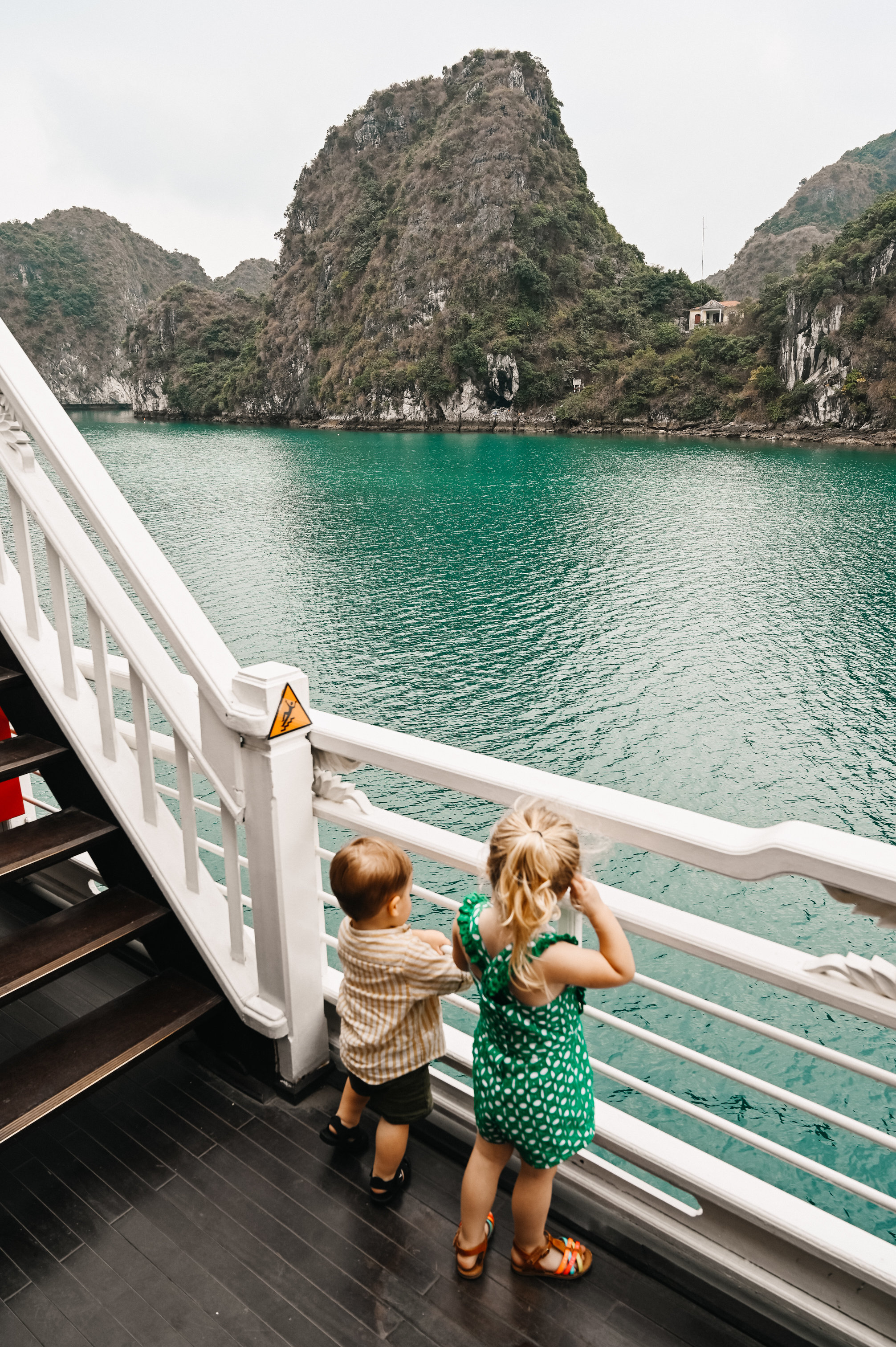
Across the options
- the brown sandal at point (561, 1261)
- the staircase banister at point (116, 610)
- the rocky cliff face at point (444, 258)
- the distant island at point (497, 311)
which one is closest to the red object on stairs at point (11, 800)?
the staircase banister at point (116, 610)

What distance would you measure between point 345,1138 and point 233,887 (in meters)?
0.60

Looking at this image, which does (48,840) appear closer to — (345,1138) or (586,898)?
(345,1138)

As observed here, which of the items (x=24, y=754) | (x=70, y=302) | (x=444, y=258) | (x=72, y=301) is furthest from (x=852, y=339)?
(x=72, y=301)

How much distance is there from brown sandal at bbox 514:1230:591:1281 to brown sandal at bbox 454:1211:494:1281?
0.04 feet

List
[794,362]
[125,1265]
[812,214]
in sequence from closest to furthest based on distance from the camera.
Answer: [125,1265], [794,362], [812,214]

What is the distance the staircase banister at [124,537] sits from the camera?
1708mm

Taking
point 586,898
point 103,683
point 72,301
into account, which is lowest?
point 586,898

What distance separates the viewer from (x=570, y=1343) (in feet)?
4.47

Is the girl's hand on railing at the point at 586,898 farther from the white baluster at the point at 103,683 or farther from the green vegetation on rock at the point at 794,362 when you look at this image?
the green vegetation on rock at the point at 794,362

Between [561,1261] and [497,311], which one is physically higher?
[497,311]

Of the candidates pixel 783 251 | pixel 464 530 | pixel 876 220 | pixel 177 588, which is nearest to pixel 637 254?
pixel 876 220

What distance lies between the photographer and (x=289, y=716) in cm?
171

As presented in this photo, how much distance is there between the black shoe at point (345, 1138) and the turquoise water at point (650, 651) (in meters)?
4.58

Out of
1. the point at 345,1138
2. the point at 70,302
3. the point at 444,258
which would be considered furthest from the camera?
the point at 70,302
